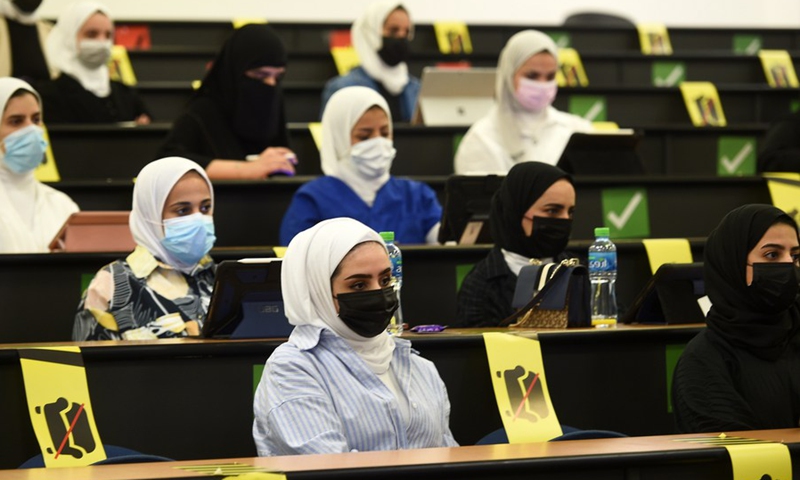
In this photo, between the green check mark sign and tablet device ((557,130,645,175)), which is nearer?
the green check mark sign

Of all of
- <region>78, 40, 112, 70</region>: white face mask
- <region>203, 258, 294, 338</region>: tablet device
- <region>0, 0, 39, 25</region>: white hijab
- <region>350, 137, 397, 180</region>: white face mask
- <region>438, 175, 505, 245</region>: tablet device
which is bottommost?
<region>203, 258, 294, 338</region>: tablet device

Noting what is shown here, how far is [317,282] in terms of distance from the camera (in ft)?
9.23

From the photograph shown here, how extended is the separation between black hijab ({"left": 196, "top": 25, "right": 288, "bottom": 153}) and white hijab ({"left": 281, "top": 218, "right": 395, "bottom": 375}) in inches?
91.0

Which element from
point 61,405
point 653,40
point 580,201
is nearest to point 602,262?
point 580,201

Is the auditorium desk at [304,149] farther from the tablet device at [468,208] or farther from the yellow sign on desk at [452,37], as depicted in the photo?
the yellow sign on desk at [452,37]

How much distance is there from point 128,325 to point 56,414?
25.6 inches

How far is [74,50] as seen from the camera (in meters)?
6.32

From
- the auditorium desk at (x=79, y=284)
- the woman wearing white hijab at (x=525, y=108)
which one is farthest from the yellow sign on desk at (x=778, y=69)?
the auditorium desk at (x=79, y=284)

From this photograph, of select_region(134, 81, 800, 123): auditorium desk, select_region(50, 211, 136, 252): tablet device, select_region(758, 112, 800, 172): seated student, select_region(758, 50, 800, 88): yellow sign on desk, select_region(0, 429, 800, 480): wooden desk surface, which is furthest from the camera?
select_region(758, 50, 800, 88): yellow sign on desk

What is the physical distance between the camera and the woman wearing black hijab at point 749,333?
3.01 metres

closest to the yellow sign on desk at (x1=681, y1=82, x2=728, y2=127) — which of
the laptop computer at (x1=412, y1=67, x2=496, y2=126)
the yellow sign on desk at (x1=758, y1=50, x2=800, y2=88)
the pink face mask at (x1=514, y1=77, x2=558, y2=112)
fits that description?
the yellow sign on desk at (x1=758, y1=50, x2=800, y2=88)

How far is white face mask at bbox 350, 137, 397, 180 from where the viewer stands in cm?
454

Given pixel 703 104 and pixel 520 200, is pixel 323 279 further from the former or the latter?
pixel 703 104

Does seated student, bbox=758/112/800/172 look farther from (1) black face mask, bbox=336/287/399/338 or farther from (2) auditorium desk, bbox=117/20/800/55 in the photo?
(1) black face mask, bbox=336/287/399/338
